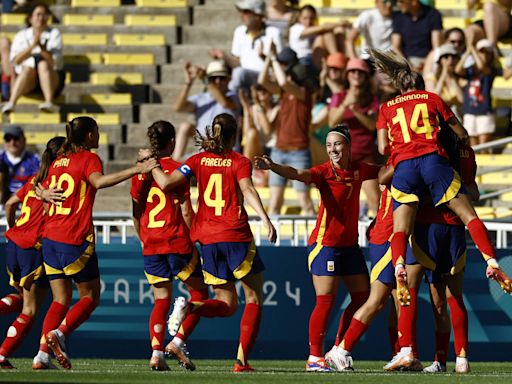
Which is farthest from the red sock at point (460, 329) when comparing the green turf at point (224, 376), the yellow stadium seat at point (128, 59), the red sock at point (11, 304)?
the yellow stadium seat at point (128, 59)

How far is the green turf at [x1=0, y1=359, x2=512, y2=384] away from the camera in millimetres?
10227

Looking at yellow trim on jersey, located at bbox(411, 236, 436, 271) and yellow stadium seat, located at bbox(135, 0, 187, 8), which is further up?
yellow stadium seat, located at bbox(135, 0, 187, 8)

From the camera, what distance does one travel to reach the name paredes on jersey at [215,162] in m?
11.7

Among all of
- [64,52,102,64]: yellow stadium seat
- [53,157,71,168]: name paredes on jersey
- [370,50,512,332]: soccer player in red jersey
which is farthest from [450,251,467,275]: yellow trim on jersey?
[64,52,102,64]: yellow stadium seat

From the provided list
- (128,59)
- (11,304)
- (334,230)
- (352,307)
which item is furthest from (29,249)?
(128,59)

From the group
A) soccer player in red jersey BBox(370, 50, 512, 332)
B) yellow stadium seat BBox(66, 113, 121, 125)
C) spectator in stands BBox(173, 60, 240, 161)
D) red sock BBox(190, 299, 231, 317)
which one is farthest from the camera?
yellow stadium seat BBox(66, 113, 121, 125)

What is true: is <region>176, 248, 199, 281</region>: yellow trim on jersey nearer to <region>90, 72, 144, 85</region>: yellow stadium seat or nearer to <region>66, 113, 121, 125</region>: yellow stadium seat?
<region>66, 113, 121, 125</region>: yellow stadium seat

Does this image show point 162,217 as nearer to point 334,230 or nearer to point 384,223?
point 334,230

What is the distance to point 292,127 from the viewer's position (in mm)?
17516

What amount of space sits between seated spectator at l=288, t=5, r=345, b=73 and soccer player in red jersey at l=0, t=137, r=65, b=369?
746cm

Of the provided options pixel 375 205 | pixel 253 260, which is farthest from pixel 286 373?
pixel 375 205

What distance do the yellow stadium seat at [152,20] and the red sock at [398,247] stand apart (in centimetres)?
1067

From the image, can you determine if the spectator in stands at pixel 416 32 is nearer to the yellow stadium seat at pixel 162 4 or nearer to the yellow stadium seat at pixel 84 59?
the yellow stadium seat at pixel 162 4

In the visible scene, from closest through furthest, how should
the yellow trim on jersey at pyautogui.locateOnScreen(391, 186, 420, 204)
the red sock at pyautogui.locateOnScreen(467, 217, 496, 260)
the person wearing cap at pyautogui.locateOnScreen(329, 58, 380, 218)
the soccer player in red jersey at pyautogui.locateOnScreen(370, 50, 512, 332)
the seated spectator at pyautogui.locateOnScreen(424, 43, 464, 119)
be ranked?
1. the red sock at pyautogui.locateOnScreen(467, 217, 496, 260)
2. the soccer player in red jersey at pyautogui.locateOnScreen(370, 50, 512, 332)
3. the yellow trim on jersey at pyautogui.locateOnScreen(391, 186, 420, 204)
4. the person wearing cap at pyautogui.locateOnScreen(329, 58, 380, 218)
5. the seated spectator at pyautogui.locateOnScreen(424, 43, 464, 119)
